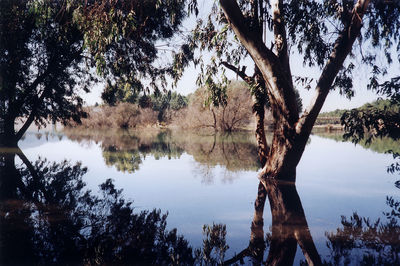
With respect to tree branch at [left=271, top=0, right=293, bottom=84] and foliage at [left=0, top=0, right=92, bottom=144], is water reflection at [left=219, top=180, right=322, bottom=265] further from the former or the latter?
foliage at [left=0, top=0, right=92, bottom=144]

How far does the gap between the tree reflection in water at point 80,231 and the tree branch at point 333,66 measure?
11.7ft

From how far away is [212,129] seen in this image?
101 ft

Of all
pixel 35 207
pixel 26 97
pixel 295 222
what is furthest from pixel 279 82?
pixel 26 97

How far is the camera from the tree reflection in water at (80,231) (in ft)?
8.18

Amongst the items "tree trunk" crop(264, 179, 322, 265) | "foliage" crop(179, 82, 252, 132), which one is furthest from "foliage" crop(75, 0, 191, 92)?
"foliage" crop(179, 82, 252, 132)

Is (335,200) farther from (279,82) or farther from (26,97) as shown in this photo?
(26,97)

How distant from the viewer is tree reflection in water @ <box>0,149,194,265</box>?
2.49m

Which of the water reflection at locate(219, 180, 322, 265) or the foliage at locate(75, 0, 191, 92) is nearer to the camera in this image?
the water reflection at locate(219, 180, 322, 265)

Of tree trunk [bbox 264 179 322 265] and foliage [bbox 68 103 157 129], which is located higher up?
foliage [bbox 68 103 157 129]

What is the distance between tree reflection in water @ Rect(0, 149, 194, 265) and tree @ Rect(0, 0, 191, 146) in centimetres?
272

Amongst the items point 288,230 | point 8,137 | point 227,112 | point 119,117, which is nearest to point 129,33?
point 288,230

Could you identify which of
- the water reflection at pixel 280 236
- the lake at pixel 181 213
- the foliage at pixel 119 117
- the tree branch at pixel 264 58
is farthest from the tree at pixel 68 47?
the foliage at pixel 119 117

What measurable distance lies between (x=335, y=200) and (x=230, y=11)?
3.95 m

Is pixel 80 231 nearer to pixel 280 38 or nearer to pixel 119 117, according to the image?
pixel 280 38
